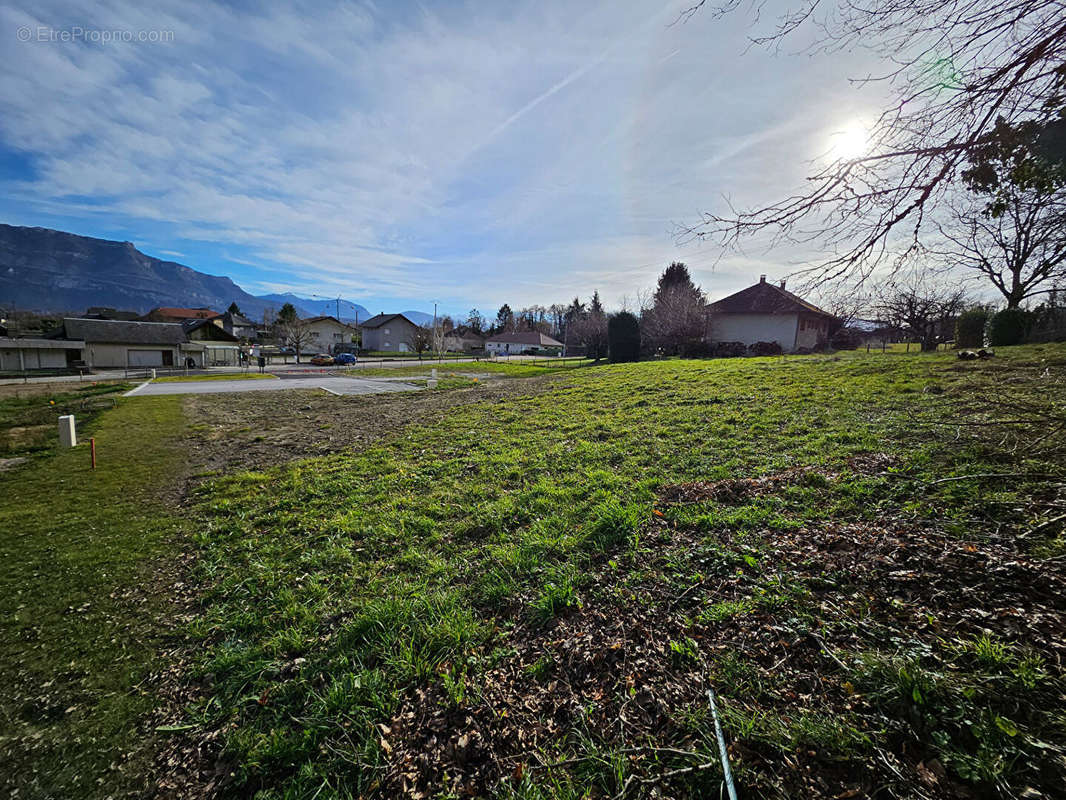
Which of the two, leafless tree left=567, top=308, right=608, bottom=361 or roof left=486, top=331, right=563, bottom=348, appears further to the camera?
roof left=486, top=331, right=563, bottom=348

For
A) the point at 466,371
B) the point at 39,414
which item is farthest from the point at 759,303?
the point at 39,414

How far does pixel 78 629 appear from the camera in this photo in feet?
12.2

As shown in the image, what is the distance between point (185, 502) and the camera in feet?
22.1

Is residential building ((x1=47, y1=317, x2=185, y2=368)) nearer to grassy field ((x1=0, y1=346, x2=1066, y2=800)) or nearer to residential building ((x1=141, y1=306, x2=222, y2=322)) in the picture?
residential building ((x1=141, y1=306, x2=222, y2=322))

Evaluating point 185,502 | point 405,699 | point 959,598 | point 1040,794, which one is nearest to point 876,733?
point 1040,794

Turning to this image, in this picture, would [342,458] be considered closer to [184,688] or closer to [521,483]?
[521,483]

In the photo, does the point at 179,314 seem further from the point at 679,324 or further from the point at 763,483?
the point at 763,483

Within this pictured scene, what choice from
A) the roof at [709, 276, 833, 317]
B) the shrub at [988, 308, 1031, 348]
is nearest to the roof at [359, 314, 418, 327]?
the roof at [709, 276, 833, 317]

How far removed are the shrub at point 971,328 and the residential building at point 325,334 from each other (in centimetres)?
7244

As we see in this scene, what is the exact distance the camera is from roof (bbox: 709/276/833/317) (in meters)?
30.7

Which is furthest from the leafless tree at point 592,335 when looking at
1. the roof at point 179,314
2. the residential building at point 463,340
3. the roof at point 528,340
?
the roof at point 179,314

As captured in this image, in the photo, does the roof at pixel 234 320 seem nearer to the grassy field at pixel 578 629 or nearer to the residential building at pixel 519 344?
the residential building at pixel 519 344

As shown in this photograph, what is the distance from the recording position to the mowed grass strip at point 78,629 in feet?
8.37

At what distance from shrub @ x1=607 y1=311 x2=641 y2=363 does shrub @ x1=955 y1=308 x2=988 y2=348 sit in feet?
62.6
